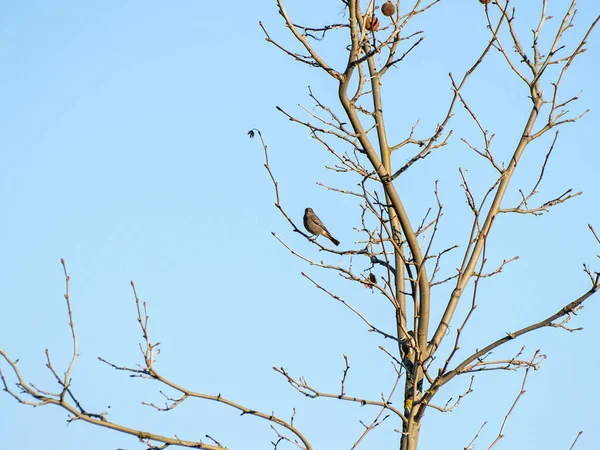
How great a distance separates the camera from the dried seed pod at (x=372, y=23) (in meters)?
4.70

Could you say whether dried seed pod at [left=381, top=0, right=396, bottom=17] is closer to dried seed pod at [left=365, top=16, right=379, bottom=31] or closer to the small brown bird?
dried seed pod at [left=365, top=16, right=379, bottom=31]

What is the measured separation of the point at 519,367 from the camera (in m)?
4.13

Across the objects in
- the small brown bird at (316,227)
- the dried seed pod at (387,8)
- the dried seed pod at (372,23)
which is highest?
the small brown bird at (316,227)

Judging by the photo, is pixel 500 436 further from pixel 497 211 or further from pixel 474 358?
pixel 497 211

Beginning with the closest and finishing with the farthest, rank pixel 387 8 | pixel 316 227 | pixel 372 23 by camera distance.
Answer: pixel 372 23 < pixel 387 8 < pixel 316 227

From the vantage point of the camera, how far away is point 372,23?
4699mm

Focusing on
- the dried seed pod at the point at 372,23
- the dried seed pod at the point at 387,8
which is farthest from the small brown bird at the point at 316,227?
the dried seed pod at the point at 372,23

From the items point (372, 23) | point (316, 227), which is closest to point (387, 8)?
point (372, 23)

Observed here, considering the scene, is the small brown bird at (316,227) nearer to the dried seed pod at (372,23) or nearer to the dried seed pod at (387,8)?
the dried seed pod at (387,8)

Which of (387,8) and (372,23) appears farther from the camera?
(387,8)

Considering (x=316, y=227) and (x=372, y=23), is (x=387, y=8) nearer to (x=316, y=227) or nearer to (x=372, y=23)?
(x=372, y=23)

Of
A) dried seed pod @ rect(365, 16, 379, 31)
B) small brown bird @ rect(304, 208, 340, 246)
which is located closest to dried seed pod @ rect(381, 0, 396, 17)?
dried seed pod @ rect(365, 16, 379, 31)

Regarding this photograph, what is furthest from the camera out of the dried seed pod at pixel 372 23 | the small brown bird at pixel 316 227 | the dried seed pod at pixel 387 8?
the small brown bird at pixel 316 227

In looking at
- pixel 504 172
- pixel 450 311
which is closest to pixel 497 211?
pixel 504 172
